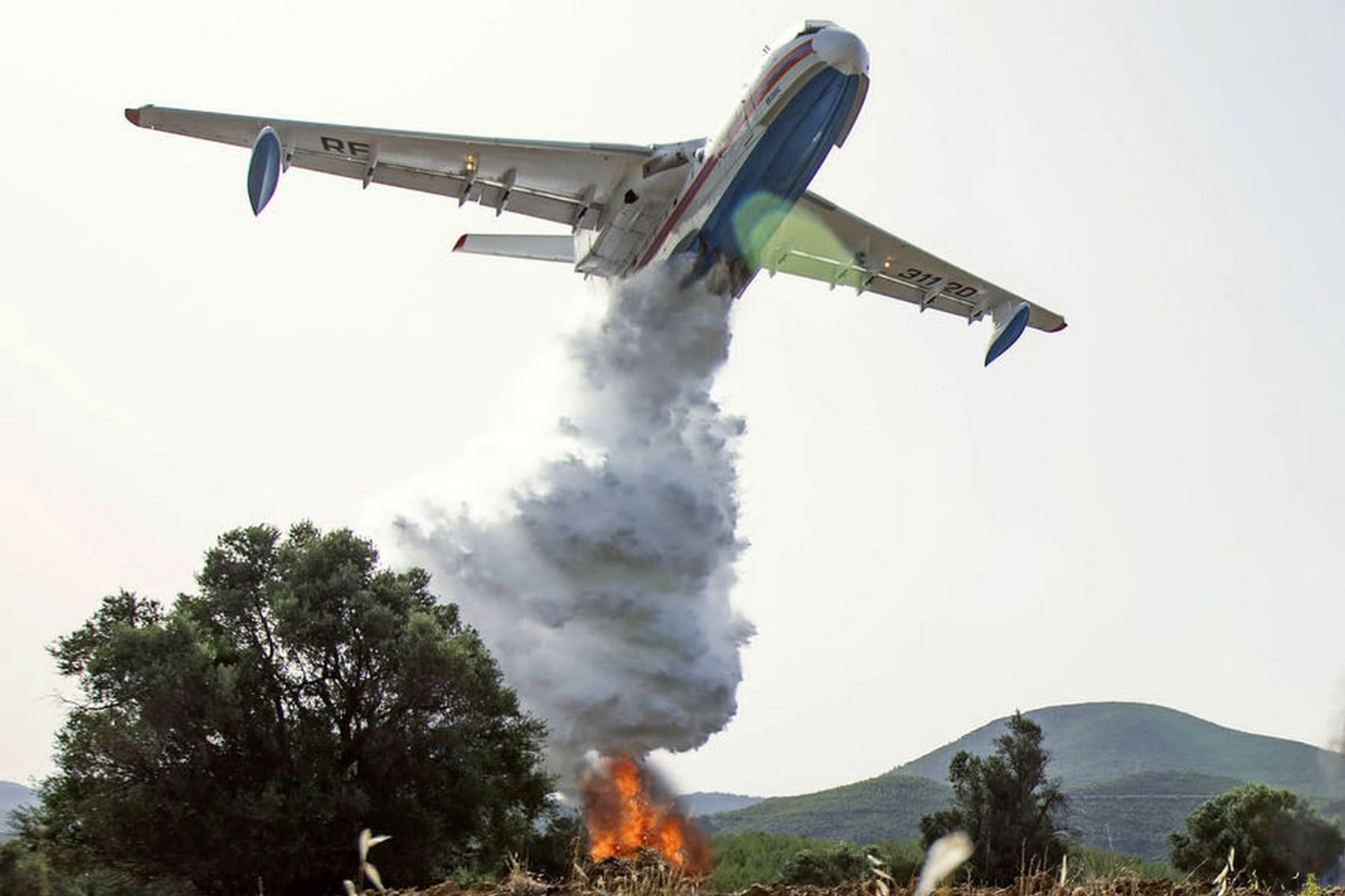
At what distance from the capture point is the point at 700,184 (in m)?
25.0

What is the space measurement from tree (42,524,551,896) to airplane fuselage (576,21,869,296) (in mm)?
9731

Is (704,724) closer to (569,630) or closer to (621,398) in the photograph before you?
(569,630)

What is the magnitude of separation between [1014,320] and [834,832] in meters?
87.3

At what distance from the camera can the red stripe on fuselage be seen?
22867 millimetres

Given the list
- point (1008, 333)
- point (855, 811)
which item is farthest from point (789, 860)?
point (855, 811)

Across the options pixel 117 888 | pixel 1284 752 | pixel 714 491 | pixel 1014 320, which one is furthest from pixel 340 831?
pixel 1284 752

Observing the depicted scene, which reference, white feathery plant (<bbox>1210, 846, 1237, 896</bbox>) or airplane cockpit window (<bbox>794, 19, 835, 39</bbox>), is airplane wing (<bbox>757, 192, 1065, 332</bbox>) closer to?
airplane cockpit window (<bbox>794, 19, 835, 39</bbox>)

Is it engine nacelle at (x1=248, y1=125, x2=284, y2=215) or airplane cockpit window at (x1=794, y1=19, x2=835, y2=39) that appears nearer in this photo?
engine nacelle at (x1=248, y1=125, x2=284, y2=215)

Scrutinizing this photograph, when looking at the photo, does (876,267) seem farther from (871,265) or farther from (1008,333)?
(1008,333)

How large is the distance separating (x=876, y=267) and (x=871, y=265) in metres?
0.13

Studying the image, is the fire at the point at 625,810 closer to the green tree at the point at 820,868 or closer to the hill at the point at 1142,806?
the green tree at the point at 820,868

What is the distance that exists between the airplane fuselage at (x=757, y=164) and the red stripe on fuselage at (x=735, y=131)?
21 millimetres

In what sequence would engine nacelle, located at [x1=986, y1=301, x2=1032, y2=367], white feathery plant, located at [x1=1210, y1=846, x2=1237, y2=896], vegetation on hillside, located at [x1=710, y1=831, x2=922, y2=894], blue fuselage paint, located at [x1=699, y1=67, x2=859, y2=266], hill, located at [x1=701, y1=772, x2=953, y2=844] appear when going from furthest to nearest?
hill, located at [x1=701, y1=772, x2=953, y2=844]
engine nacelle, located at [x1=986, y1=301, x2=1032, y2=367]
vegetation on hillside, located at [x1=710, y1=831, x2=922, y2=894]
blue fuselage paint, located at [x1=699, y1=67, x2=859, y2=266]
white feathery plant, located at [x1=1210, y1=846, x2=1237, y2=896]

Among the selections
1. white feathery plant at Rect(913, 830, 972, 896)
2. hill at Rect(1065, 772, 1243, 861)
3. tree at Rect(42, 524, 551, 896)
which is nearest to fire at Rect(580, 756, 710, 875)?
tree at Rect(42, 524, 551, 896)
